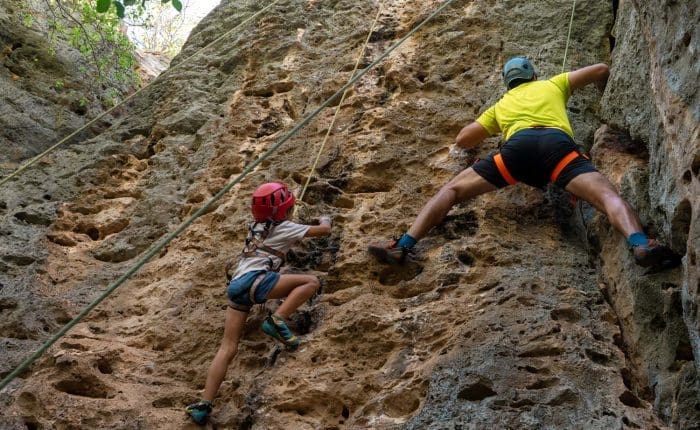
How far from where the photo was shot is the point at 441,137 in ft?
18.6

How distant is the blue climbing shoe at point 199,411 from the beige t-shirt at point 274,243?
816 mm

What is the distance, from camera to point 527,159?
15.0 feet

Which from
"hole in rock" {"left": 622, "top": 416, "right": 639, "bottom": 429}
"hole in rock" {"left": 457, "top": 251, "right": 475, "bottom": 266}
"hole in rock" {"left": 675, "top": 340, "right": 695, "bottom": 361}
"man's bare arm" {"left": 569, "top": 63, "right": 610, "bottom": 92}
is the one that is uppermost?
"man's bare arm" {"left": 569, "top": 63, "right": 610, "bottom": 92}

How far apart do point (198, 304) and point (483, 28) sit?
3.40 m

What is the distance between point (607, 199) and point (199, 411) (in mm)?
2526

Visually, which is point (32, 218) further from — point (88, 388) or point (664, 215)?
point (664, 215)

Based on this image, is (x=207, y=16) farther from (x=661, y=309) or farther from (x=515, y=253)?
(x=661, y=309)

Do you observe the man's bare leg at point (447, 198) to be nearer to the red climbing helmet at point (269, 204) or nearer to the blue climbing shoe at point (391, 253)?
the blue climbing shoe at point (391, 253)

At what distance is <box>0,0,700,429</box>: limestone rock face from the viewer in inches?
144

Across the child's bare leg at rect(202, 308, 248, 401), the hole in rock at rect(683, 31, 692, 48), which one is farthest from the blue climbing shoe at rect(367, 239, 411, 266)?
the hole in rock at rect(683, 31, 692, 48)

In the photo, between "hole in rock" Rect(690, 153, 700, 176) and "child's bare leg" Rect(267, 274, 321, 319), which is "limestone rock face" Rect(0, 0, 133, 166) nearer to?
"child's bare leg" Rect(267, 274, 321, 319)

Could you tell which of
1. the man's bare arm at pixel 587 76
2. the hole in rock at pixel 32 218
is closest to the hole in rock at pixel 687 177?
the man's bare arm at pixel 587 76

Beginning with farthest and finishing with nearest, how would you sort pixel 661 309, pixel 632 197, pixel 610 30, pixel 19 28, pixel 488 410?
pixel 19 28 < pixel 610 30 < pixel 632 197 < pixel 661 309 < pixel 488 410

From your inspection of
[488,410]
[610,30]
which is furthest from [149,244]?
[610,30]
